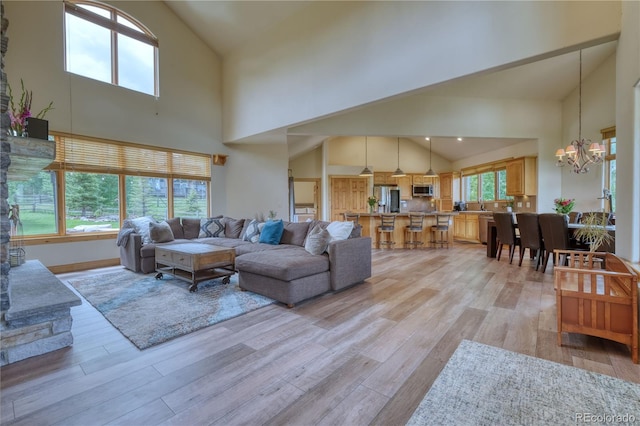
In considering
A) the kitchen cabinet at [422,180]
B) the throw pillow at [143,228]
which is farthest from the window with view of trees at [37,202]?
the kitchen cabinet at [422,180]

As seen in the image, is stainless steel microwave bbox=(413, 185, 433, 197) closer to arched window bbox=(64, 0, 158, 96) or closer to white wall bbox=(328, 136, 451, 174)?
white wall bbox=(328, 136, 451, 174)

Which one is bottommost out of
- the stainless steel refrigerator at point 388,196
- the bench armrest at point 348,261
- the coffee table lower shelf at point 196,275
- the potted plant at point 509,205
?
the coffee table lower shelf at point 196,275

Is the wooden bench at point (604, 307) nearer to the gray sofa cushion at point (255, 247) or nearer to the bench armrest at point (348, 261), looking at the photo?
the bench armrest at point (348, 261)

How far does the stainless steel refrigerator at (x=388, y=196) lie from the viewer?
10531mm

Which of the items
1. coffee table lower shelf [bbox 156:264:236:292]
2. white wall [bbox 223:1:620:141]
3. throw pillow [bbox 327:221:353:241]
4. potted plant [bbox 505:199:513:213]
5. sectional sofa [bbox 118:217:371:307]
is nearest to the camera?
white wall [bbox 223:1:620:141]

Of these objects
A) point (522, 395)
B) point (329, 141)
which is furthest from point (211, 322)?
point (329, 141)

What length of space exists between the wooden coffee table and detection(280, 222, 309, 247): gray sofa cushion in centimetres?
106

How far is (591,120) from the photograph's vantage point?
18.5 ft

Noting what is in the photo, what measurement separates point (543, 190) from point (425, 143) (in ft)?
14.8

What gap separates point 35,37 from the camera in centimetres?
462

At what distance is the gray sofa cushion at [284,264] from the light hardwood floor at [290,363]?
1.23ft

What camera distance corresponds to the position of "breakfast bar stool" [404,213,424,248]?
734cm

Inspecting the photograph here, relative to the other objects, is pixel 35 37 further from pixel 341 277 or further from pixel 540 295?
pixel 540 295

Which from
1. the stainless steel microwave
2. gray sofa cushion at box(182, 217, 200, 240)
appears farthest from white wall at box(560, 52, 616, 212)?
gray sofa cushion at box(182, 217, 200, 240)
